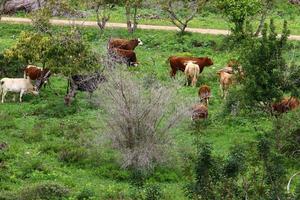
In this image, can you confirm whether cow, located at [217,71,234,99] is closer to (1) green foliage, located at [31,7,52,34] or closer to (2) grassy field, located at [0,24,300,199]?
(2) grassy field, located at [0,24,300,199]

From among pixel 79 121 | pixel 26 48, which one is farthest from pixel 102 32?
pixel 79 121

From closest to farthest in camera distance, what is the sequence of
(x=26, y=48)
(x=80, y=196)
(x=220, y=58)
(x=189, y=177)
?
(x=80, y=196) → (x=189, y=177) → (x=26, y=48) → (x=220, y=58)

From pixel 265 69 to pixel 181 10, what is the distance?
1844cm

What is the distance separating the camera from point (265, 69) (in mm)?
22453

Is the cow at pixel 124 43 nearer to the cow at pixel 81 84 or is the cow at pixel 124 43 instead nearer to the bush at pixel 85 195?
the cow at pixel 81 84

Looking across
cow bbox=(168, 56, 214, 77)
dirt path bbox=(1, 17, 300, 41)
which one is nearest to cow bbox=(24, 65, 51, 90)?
cow bbox=(168, 56, 214, 77)

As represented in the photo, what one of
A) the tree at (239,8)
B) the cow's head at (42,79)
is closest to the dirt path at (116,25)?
the tree at (239,8)

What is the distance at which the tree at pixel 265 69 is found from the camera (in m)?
22.3

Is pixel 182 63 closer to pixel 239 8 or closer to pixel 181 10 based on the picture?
pixel 239 8

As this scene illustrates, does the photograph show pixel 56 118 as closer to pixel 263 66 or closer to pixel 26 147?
pixel 26 147

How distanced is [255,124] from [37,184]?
8774mm

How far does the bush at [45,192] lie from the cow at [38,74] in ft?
30.5

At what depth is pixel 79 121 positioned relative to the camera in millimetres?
24766

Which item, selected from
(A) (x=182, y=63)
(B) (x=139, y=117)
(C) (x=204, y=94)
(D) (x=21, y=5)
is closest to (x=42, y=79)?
(A) (x=182, y=63)
